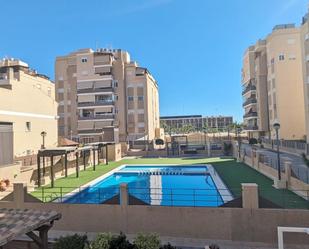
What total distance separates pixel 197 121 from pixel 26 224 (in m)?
141

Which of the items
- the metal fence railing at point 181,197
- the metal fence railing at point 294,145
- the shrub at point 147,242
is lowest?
the metal fence railing at point 181,197

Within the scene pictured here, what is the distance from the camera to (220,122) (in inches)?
5591

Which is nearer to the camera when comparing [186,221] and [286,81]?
[186,221]

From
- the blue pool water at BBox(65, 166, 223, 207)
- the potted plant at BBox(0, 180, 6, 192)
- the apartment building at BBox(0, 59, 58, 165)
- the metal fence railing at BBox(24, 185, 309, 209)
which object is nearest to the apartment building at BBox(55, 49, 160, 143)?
the apartment building at BBox(0, 59, 58, 165)

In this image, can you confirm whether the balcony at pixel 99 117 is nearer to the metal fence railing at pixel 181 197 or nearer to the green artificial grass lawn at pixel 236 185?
the green artificial grass lawn at pixel 236 185

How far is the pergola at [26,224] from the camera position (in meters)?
6.06

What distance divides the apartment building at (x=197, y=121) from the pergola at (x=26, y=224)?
418 feet

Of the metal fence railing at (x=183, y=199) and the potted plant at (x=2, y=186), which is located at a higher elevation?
the potted plant at (x=2, y=186)

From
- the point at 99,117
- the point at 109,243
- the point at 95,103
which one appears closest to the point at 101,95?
the point at 95,103

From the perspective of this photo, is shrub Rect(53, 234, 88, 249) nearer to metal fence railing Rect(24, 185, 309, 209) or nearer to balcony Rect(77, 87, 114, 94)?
metal fence railing Rect(24, 185, 309, 209)

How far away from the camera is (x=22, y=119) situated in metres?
27.1

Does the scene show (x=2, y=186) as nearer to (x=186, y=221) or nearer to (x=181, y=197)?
(x=181, y=197)

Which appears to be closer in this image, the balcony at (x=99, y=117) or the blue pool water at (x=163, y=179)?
the blue pool water at (x=163, y=179)

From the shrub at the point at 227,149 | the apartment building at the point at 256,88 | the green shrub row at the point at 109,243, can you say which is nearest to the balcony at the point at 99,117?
the shrub at the point at 227,149
